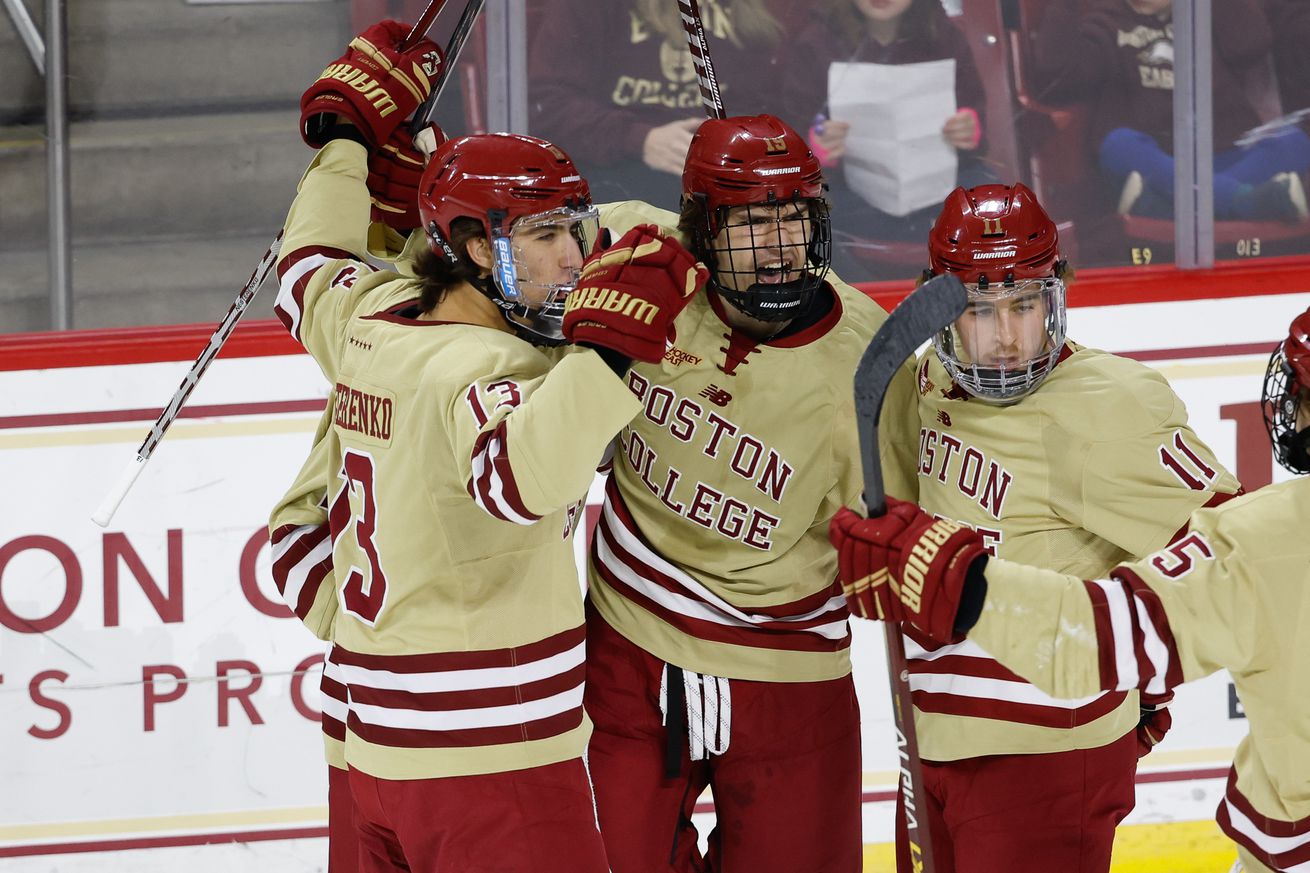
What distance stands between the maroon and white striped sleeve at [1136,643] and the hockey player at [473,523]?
0.56m

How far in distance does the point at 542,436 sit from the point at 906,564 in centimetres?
41

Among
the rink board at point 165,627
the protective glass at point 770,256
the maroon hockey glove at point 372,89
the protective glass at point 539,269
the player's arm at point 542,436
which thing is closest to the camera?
the player's arm at point 542,436

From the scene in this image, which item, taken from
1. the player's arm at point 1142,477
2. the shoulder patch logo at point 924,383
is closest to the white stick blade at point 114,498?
the shoulder patch logo at point 924,383

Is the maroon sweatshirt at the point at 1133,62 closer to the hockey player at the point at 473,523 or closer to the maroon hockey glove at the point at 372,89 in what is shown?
the maroon hockey glove at the point at 372,89

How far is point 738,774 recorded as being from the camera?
235cm

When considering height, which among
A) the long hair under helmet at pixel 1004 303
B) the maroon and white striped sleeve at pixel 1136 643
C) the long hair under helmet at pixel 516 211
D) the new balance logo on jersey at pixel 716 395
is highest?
the long hair under helmet at pixel 516 211

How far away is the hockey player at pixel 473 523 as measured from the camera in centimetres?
179

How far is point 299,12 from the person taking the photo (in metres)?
3.20

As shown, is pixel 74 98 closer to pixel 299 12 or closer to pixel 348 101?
pixel 299 12

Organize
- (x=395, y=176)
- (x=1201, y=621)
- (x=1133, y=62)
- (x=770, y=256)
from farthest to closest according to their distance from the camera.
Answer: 1. (x=1133, y=62)
2. (x=395, y=176)
3. (x=770, y=256)
4. (x=1201, y=621)

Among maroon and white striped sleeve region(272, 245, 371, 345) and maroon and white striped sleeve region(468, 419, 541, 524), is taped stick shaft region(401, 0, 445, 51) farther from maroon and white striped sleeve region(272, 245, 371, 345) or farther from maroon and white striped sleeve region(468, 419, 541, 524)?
maroon and white striped sleeve region(468, 419, 541, 524)

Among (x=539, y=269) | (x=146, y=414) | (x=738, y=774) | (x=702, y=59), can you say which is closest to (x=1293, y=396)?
(x=539, y=269)

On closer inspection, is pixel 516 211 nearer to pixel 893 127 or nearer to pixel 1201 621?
pixel 1201 621

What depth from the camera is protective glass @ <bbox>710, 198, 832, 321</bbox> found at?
224 centimetres
